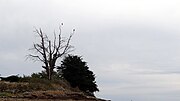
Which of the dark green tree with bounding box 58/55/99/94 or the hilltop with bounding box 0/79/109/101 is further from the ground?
the dark green tree with bounding box 58/55/99/94

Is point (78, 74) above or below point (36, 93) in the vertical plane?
above

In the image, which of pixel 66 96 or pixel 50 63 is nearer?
pixel 66 96

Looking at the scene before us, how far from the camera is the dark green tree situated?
180ft

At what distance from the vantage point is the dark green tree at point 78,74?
2164 inches

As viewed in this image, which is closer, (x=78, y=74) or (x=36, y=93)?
(x=36, y=93)

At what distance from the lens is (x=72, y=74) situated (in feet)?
182

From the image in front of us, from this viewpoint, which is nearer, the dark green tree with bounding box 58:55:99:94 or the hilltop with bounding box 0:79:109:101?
the hilltop with bounding box 0:79:109:101

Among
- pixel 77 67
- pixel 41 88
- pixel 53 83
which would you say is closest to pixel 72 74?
pixel 77 67

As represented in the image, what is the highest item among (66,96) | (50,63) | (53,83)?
(50,63)

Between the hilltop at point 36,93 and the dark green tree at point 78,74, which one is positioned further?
the dark green tree at point 78,74

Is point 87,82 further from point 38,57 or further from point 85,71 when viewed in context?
point 38,57

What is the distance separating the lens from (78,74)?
55.5 m

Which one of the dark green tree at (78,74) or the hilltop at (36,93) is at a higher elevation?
the dark green tree at (78,74)

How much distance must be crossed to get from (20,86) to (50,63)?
14609 millimetres
